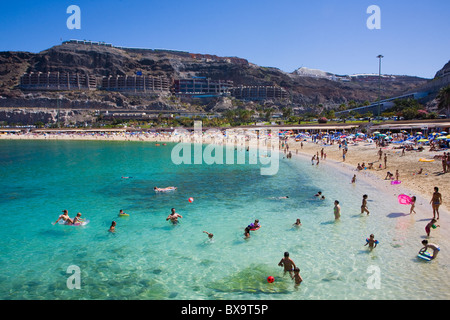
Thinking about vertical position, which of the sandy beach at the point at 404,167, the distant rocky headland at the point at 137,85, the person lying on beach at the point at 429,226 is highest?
the distant rocky headland at the point at 137,85

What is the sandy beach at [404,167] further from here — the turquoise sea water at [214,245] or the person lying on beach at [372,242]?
the person lying on beach at [372,242]

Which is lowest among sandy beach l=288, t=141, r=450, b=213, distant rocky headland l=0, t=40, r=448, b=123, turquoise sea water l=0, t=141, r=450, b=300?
turquoise sea water l=0, t=141, r=450, b=300

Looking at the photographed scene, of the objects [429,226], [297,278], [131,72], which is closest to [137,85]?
[131,72]

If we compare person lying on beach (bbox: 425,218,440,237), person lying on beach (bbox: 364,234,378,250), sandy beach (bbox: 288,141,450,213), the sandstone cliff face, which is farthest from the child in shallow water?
the sandstone cliff face

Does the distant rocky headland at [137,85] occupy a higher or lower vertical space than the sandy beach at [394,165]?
higher

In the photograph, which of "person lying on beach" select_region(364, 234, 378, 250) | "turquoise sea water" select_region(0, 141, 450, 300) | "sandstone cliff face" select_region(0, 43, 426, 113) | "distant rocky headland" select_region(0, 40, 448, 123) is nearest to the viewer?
"turquoise sea water" select_region(0, 141, 450, 300)

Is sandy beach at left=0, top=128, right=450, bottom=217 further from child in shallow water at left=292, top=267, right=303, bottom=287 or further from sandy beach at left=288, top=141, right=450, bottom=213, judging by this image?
child in shallow water at left=292, top=267, right=303, bottom=287

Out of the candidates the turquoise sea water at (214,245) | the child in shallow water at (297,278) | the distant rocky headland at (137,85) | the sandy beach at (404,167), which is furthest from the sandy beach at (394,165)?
the distant rocky headland at (137,85)
